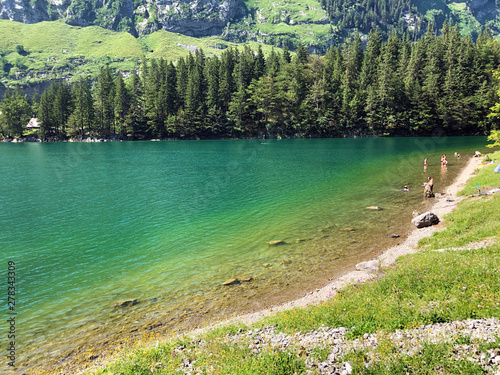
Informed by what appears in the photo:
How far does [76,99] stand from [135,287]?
169 metres

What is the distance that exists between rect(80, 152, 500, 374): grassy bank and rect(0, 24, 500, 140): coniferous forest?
126182 millimetres

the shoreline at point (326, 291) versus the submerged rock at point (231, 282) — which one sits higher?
the shoreline at point (326, 291)

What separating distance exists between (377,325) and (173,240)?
18040mm

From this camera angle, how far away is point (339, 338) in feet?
31.3

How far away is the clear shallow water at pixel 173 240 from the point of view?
15180 mm

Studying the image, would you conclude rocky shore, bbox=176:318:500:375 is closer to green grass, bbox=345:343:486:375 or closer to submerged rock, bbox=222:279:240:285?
green grass, bbox=345:343:486:375

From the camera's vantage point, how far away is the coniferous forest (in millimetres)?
120188

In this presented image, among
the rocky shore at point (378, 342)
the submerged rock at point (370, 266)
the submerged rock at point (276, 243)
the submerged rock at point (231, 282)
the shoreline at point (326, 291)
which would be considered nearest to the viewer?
the rocky shore at point (378, 342)

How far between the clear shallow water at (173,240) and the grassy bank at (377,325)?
12.2 ft

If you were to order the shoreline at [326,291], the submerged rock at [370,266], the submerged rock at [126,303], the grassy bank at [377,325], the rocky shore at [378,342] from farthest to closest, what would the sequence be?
the submerged rock at [370,266]
the submerged rock at [126,303]
the shoreline at [326,291]
the grassy bank at [377,325]
the rocky shore at [378,342]

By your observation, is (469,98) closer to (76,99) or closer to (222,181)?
(222,181)

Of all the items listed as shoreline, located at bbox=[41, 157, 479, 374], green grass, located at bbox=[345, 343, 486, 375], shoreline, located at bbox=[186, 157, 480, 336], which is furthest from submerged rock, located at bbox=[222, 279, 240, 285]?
green grass, located at bbox=[345, 343, 486, 375]

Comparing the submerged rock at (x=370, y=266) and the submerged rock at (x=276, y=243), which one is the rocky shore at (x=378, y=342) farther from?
the submerged rock at (x=276, y=243)

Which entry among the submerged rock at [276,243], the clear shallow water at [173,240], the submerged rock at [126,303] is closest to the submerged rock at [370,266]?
the clear shallow water at [173,240]
